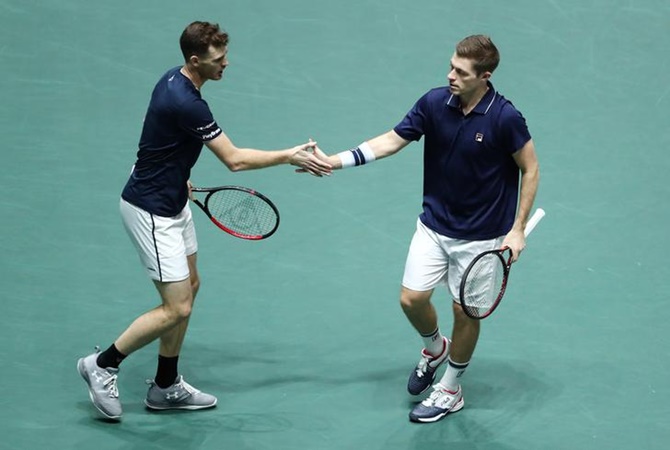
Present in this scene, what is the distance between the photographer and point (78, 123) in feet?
30.8

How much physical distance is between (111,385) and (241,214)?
4.08 feet

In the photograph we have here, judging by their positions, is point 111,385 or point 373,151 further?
point 373,151

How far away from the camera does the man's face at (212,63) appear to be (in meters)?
6.38

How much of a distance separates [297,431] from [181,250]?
116 cm

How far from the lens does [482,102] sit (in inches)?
254

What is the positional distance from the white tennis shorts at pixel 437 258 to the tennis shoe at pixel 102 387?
5.57 feet

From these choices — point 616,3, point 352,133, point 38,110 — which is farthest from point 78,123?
point 616,3

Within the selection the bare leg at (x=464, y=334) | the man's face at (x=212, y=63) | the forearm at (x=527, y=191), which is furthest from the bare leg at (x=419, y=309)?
the man's face at (x=212, y=63)

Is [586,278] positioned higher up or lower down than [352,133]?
lower down

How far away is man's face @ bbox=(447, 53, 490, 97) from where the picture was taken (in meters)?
6.32

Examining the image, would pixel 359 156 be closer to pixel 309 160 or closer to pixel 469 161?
pixel 309 160

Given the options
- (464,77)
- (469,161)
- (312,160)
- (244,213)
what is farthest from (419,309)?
(464,77)

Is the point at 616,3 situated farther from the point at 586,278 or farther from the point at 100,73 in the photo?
the point at 100,73

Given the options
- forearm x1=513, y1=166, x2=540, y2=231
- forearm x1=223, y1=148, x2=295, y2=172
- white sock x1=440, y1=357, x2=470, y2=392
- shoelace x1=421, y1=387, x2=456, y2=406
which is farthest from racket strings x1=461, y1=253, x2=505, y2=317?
forearm x1=223, y1=148, x2=295, y2=172
